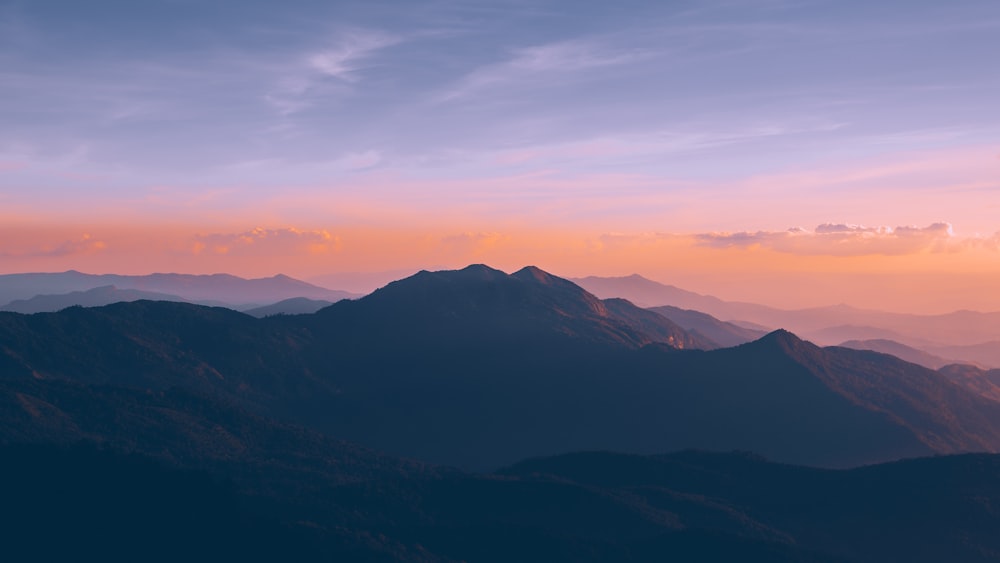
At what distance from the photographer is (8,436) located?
143250 mm

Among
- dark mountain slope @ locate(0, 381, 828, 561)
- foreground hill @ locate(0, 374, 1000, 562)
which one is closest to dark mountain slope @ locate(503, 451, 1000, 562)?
foreground hill @ locate(0, 374, 1000, 562)

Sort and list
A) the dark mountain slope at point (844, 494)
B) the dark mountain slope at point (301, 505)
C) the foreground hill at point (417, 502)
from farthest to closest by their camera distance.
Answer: the dark mountain slope at point (844, 494) → the dark mountain slope at point (301, 505) → the foreground hill at point (417, 502)

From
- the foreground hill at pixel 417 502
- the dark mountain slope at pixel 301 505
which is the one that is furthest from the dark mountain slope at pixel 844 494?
the dark mountain slope at pixel 301 505

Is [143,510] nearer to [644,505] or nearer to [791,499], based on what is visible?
[644,505]

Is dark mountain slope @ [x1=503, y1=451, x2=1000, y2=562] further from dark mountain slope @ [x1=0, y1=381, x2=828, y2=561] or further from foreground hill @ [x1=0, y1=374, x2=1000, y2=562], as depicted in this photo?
dark mountain slope @ [x1=0, y1=381, x2=828, y2=561]

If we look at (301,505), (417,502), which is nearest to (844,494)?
(417,502)

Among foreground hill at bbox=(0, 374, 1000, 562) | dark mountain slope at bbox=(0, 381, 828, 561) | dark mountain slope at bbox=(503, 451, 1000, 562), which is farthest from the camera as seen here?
dark mountain slope at bbox=(503, 451, 1000, 562)

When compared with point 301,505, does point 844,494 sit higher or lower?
lower

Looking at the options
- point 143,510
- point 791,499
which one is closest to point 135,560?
point 143,510

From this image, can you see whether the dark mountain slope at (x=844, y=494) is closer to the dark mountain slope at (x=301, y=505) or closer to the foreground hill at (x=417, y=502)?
the foreground hill at (x=417, y=502)

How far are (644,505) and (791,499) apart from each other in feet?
79.3

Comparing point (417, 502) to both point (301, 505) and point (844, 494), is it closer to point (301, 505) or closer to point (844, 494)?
point (301, 505)

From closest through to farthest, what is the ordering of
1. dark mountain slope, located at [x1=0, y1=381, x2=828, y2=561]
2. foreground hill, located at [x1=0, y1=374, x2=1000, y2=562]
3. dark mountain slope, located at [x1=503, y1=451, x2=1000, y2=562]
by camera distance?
foreground hill, located at [x1=0, y1=374, x2=1000, y2=562] < dark mountain slope, located at [x1=0, y1=381, x2=828, y2=561] < dark mountain slope, located at [x1=503, y1=451, x2=1000, y2=562]

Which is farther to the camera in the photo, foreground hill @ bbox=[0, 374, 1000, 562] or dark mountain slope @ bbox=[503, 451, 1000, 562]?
dark mountain slope @ bbox=[503, 451, 1000, 562]
